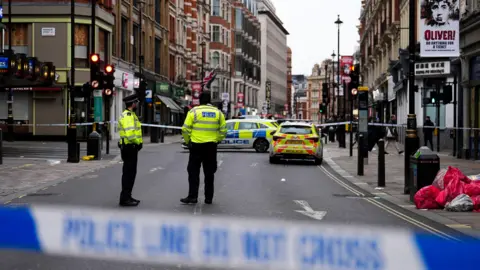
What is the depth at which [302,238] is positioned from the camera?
4.53 meters

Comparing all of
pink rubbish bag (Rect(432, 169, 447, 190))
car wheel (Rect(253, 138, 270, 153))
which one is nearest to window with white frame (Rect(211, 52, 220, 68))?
car wheel (Rect(253, 138, 270, 153))

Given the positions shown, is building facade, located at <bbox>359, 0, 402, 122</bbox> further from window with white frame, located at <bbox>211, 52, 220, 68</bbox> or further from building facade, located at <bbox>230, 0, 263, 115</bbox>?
building facade, located at <bbox>230, 0, 263, 115</bbox>

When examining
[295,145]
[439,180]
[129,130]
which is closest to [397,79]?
[295,145]

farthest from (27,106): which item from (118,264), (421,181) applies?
(118,264)

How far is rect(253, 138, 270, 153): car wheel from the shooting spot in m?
31.4

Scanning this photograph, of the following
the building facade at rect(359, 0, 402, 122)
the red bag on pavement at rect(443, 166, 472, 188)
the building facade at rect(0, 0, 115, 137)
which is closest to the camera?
the red bag on pavement at rect(443, 166, 472, 188)

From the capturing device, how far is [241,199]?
501 inches

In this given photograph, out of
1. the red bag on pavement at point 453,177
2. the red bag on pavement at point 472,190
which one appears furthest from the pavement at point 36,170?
the red bag on pavement at point 472,190

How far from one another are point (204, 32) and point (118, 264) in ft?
257

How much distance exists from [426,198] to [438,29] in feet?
18.9

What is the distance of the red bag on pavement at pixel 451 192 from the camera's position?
11.6 m

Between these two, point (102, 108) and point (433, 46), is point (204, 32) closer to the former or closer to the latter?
point (102, 108)

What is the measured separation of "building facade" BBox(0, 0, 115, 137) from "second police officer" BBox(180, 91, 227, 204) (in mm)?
29412

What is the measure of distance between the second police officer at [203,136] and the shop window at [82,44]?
3084cm
